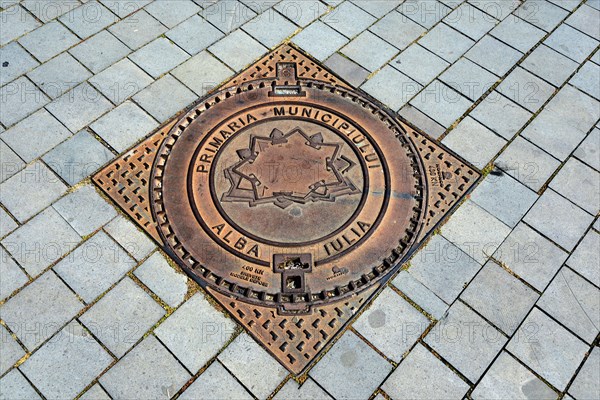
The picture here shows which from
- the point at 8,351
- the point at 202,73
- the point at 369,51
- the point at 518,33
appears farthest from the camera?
the point at 518,33

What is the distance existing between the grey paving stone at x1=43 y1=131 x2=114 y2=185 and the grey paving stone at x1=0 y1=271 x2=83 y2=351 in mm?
797

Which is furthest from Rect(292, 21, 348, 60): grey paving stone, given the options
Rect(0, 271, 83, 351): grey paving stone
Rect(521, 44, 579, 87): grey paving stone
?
Rect(0, 271, 83, 351): grey paving stone

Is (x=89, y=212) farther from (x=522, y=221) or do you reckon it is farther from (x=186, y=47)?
(x=522, y=221)

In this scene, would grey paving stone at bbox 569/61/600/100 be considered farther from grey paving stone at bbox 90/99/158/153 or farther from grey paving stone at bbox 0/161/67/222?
grey paving stone at bbox 0/161/67/222

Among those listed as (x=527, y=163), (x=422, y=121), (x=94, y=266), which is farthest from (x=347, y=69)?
(x=94, y=266)

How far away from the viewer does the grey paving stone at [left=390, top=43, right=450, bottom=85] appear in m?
4.49

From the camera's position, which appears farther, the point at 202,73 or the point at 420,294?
the point at 202,73

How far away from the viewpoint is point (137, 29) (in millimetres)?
4660

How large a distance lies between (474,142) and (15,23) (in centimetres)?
406

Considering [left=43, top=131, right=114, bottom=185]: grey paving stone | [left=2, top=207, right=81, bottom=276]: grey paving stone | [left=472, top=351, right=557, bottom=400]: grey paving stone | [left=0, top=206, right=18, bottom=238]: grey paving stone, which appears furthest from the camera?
[left=43, top=131, right=114, bottom=185]: grey paving stone

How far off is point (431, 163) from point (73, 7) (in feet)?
11.4

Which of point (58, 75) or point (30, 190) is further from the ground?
point (58, 75)

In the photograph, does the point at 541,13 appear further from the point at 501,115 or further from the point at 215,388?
the point at 215,388

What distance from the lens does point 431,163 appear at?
3973 millimetres
